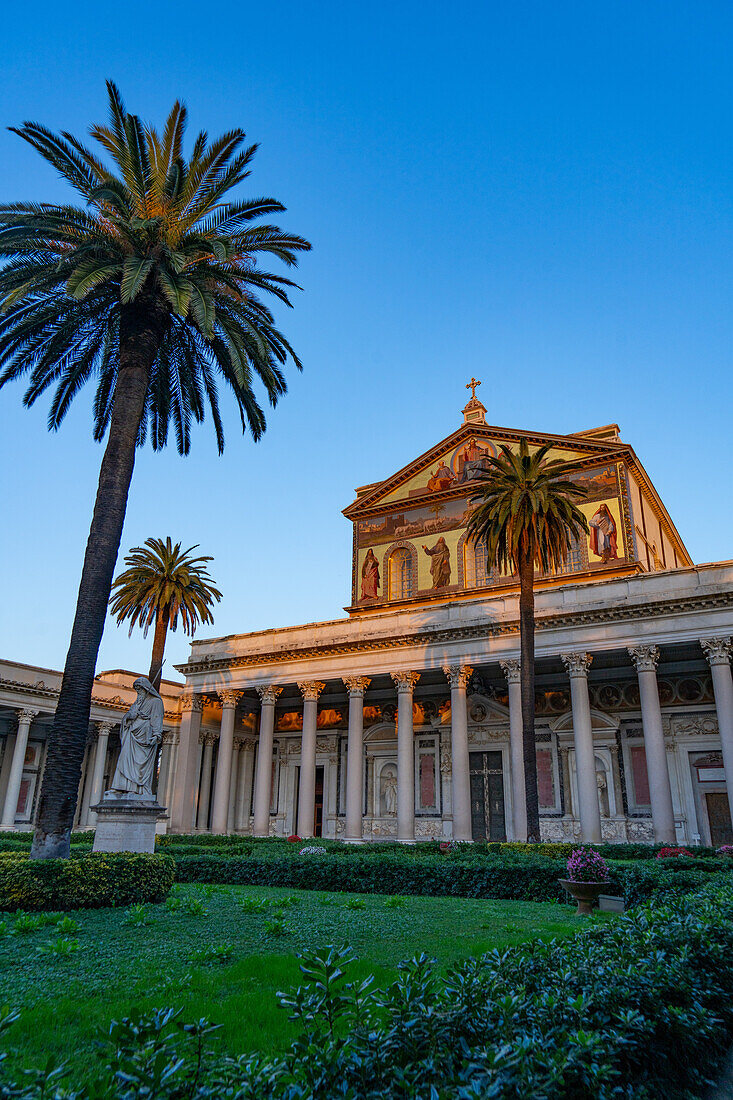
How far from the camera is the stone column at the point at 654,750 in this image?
25312 mm

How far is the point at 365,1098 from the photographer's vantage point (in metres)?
3.13

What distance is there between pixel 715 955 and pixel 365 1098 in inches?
174

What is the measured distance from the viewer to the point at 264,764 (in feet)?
114

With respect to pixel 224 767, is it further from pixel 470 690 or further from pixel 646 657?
pixel 646 657

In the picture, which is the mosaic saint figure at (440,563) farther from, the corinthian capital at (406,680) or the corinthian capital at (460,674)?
the corinthian capital at (460,674)

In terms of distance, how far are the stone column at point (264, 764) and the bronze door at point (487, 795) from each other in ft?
31.6

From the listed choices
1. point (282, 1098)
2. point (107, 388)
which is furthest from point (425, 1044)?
point (107, 388)

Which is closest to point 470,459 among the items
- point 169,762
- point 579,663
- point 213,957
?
point 579,663

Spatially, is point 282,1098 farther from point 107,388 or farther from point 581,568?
point 581,568

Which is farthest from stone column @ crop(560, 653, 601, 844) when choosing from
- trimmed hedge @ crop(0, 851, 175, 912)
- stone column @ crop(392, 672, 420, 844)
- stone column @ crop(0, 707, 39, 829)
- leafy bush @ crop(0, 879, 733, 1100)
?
stone column @ crop(0, 707, 39, 829)

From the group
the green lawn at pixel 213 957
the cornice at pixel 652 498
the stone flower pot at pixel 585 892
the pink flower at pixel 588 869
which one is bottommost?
the green lawn at pixel 213 957

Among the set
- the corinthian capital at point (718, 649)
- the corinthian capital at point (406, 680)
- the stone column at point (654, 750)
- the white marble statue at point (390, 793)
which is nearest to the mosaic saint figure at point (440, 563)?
the corinthian capital at point (406, 680)

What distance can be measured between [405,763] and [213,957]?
23.3 metres

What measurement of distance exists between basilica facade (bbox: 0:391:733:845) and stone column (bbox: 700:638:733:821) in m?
0.05
